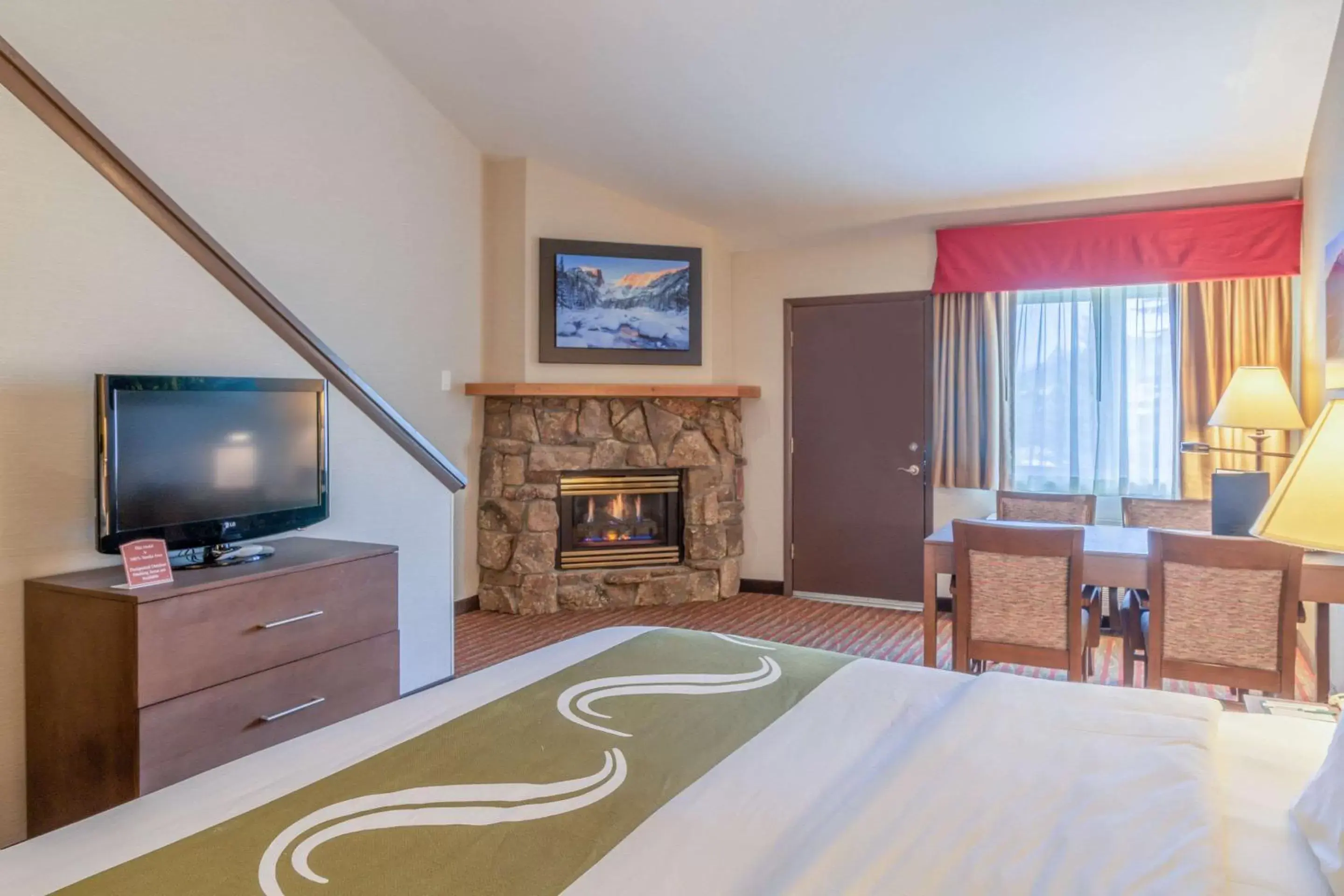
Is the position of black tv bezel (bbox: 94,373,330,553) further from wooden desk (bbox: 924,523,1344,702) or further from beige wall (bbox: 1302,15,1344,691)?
beige wall (bbox: 1302,15,1344,691)

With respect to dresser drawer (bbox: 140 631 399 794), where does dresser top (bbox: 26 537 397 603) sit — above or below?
above

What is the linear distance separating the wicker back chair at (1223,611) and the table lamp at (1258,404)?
1113 millimetres

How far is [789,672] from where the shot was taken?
197 centimetres

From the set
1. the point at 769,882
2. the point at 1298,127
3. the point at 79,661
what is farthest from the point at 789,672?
the point at 1298,127

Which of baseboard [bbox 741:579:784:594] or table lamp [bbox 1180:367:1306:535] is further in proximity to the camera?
baseboard [bbox 741:579:784:594]

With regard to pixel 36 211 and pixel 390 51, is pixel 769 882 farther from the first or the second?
pixel 390 51

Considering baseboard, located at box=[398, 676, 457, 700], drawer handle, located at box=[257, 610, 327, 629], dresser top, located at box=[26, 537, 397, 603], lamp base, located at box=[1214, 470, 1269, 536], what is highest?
lamp base, located at box=[1214, 470, 1269, 536]

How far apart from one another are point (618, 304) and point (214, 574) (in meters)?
3.39

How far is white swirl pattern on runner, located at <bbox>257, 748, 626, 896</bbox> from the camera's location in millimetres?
1175

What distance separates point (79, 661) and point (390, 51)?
137 inches

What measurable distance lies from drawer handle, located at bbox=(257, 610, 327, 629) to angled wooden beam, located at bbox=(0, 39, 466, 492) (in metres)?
0.93

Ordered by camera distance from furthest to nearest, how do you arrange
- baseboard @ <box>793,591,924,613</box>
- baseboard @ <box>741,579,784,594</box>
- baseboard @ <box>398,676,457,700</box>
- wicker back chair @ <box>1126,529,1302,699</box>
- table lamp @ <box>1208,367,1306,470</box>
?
baseboard @ <box>741,579,784,594</box>
baseboard @ <box>793,591,924,613</box>
table lamp @ <box>1208,367,1306,470</box>
baseboard @ <box>398,676,457,700</box>
wicker back chair @ <box>1126,529,1302,699</box>

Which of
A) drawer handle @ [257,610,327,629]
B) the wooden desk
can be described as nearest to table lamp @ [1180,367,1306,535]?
the wooden desk

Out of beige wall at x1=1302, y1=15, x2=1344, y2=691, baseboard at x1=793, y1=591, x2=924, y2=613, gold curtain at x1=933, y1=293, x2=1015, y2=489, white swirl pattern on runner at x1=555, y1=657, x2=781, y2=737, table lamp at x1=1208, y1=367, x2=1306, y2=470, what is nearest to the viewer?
white swirl pattern on runner at x1=555, y1=657, x2=781, y2=737
